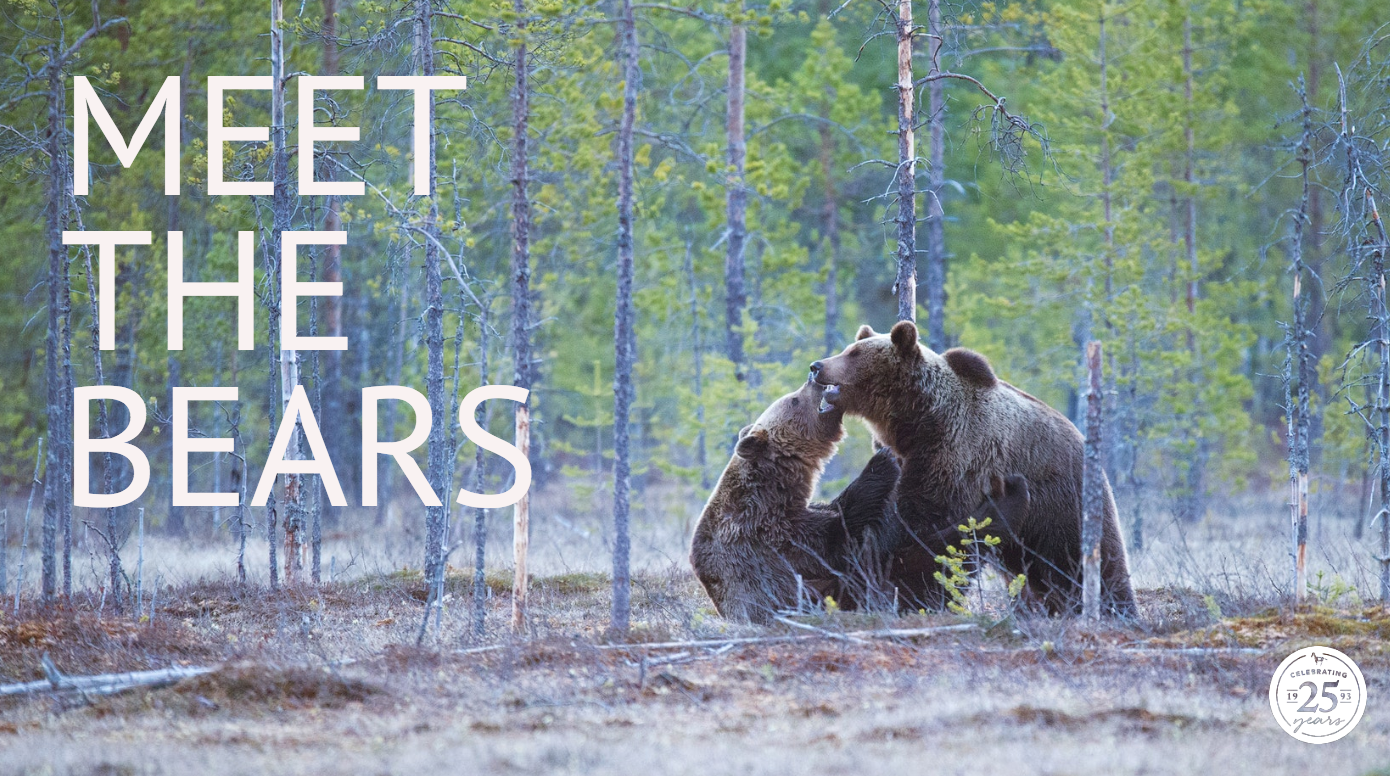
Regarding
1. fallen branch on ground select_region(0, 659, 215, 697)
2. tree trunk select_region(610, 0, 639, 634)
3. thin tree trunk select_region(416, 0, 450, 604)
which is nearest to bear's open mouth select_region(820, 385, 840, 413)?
tree trunk select_region(610, 0, 639, 634)

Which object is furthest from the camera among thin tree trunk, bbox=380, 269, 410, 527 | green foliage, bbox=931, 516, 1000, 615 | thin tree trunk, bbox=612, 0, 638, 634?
thin tree trunk, bbox=380, 269, 410, 527

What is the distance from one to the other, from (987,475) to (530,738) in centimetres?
434

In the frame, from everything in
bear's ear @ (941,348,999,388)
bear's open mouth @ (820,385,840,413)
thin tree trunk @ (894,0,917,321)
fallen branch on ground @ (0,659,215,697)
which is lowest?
fallen branch on ground @ (0,659,215,697)

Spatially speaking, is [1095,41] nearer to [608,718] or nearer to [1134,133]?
[1134,133]

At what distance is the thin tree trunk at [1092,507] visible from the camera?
809 cm

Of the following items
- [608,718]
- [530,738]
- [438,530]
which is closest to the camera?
[530,738]

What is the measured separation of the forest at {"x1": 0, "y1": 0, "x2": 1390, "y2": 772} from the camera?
11.1 metres

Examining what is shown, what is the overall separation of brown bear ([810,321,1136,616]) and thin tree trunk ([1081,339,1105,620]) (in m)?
0.51

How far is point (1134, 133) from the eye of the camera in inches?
801

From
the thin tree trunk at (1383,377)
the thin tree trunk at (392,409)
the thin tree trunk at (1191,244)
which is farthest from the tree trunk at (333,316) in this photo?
the thin tree trunk at (1191,244)

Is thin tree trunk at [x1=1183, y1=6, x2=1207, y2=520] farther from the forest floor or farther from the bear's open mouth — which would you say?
the bear's open mouth

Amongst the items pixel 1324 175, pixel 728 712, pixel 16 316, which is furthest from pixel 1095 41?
pixel 16 316

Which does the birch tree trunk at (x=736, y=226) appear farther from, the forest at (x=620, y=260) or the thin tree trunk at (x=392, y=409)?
the thin tree trunk at (x=392, y=409)

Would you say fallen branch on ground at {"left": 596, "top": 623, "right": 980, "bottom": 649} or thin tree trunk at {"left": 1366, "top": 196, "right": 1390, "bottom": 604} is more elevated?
thin tree trunk at {"left": 1366, "top": 196, "right": 1390, "bottom": 604}
